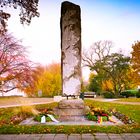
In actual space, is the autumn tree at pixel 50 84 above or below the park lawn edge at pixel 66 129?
above

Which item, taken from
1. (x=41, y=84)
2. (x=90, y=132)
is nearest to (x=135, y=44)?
(x=41, y=84)

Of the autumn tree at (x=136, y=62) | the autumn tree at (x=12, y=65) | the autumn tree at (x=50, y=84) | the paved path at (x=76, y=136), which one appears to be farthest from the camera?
the autumn tree at (x=50, y=84)

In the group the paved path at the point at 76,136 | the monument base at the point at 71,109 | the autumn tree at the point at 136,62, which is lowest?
the paved path at the point at 76,136

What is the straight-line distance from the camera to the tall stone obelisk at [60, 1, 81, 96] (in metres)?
13.7

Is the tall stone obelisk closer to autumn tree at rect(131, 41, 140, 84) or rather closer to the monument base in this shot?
the monument base

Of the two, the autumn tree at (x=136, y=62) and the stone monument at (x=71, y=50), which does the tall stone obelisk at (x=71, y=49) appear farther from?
the autumn tree at (x=136, y=62)

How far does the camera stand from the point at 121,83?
47.0 metres

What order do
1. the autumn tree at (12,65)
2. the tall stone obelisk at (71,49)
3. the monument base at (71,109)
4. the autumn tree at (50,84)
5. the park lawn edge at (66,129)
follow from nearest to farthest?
1. the park lawn edge at (66,129)
2. the monument base at (71,109)
3. the tall stone obelisk at (71,49)
4. the autumn tree at (12,65)
5. the autumn tree at (50,84)

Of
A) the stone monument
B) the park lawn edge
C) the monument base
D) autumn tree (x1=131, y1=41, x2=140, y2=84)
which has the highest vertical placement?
autumn tree (x1=131, y1=41, x2=140, y2=84)

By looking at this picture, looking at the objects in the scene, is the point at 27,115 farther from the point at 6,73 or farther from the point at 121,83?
the point at 121,83

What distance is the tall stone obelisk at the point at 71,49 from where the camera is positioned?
45.0ft

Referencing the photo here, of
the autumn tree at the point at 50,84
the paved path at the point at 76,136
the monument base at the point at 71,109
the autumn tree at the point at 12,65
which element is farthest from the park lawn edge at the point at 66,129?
the autumn tree at the point at 50,84

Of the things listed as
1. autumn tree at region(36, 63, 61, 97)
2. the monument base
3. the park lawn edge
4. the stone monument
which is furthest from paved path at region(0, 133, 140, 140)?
autumn tree at region(36, 63, 61, 97)

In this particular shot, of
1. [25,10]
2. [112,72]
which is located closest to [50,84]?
[112,72]
